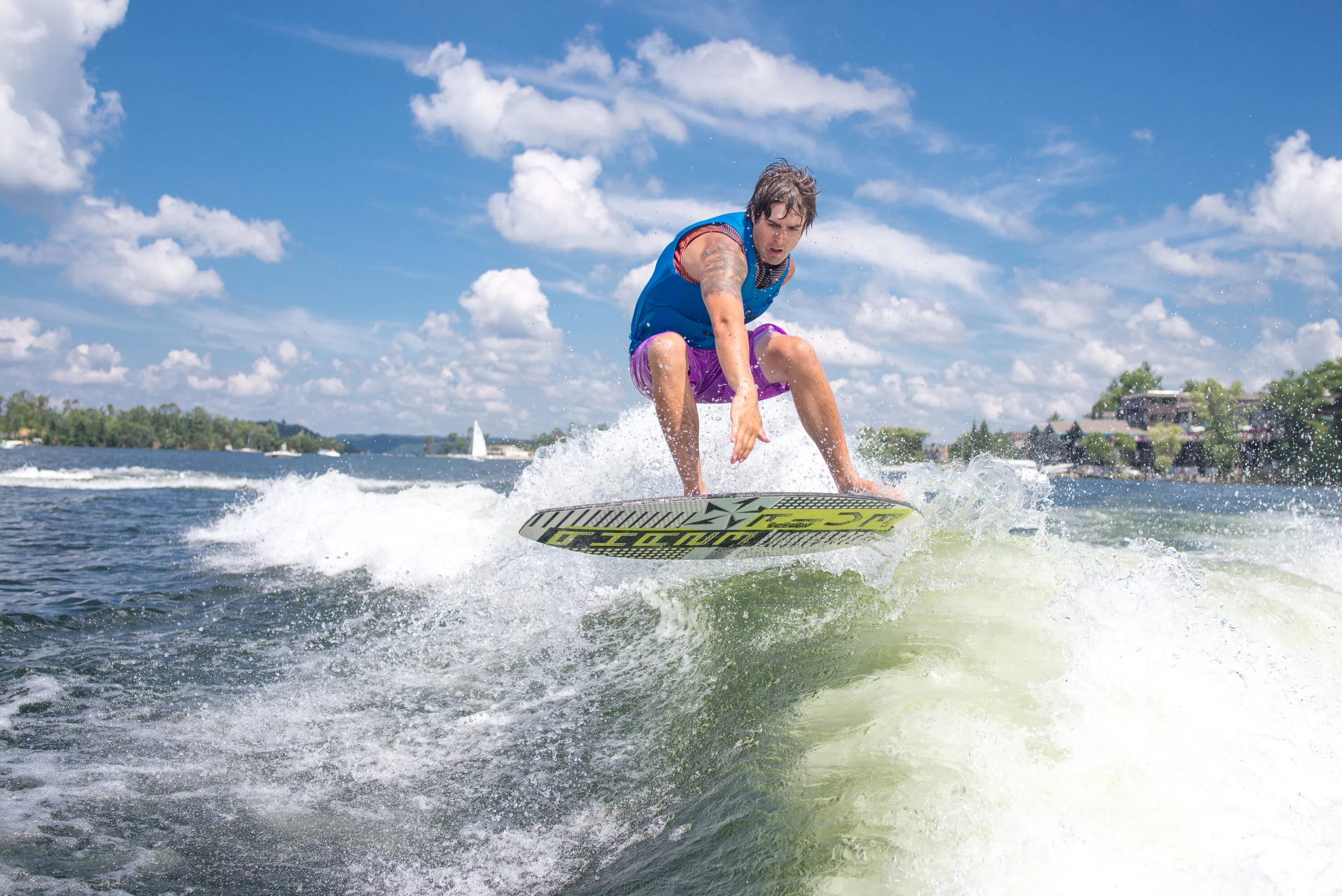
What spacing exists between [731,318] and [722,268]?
0.36 m

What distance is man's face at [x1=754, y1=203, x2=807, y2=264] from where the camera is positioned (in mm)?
4398

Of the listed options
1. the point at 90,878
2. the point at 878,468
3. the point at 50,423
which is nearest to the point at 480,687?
the point at 90,878

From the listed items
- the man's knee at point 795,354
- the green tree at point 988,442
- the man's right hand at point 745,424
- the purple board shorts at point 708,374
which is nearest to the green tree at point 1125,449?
the green tree at point 988,442

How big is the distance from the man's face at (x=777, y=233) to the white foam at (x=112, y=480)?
1162 inches

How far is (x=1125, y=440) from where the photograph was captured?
307 feet

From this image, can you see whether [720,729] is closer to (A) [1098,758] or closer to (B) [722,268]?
(A) [1098,758]

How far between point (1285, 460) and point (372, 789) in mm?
97497

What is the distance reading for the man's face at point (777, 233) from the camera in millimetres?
4398

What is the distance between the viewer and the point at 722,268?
13.3 ft

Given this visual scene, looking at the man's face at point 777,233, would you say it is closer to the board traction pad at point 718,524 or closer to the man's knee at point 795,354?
the man's knee at point 795,354

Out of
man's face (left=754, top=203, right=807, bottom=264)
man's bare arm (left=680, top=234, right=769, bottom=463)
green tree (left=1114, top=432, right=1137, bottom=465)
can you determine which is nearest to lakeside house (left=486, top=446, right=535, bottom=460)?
green tree (left=1114, top=432, right=1137, bottom=465)

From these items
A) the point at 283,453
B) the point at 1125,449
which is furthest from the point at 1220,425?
the point at 283,453

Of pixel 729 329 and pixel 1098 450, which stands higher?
pixel 1098 450

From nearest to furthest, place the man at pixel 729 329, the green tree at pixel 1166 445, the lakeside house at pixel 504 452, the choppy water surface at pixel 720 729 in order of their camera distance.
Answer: the choppy water surface at pixel 720 729
the man at pixel 729 329
the green tree at pixel 1166 445
the lakeside house at pixel 504 452
